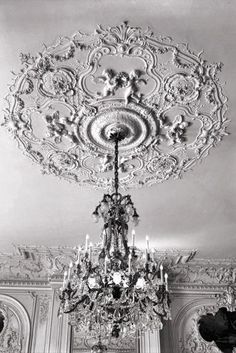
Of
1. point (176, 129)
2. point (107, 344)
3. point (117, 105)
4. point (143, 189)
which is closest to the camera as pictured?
point (117, 105)

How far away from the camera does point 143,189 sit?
6152 mm

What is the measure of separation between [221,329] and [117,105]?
675 centimetres

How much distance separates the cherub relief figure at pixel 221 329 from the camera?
8461mm

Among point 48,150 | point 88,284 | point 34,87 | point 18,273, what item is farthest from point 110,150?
point 18,273

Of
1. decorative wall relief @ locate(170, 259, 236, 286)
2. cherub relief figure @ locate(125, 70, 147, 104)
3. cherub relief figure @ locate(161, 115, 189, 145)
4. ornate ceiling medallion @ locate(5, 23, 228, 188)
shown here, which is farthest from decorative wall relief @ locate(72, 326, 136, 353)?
cherub relief figure @ locate(125, 70, 147, 104)

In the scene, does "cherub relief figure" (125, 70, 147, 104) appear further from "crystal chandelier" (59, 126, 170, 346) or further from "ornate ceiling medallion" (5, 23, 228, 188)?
"crystal chandelier" (59, 126, 170, 346)

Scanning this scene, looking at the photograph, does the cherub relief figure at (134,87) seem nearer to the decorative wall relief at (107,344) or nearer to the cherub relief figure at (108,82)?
the cherub relief figure at (108,82)

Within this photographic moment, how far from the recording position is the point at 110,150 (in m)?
5.22

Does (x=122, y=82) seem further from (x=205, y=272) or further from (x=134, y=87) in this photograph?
(x=205, y=272)

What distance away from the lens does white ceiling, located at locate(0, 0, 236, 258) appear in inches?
138

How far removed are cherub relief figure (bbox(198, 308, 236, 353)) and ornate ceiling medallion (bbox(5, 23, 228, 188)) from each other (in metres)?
4.90

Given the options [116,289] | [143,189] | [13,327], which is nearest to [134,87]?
[143,189]

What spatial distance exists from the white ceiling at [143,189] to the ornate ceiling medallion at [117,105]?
5.7 inches

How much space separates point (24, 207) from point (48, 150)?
176 cm
